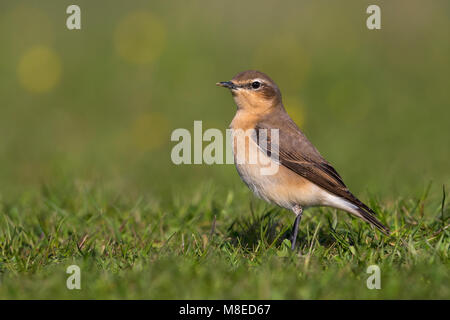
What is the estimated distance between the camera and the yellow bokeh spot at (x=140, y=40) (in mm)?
15195

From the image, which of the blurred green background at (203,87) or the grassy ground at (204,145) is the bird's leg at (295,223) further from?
the blurred green background at (203,87)

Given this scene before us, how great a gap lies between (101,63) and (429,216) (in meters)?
10.4

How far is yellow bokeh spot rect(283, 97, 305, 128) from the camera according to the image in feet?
41.9

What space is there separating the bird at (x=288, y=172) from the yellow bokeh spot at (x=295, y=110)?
203 inches

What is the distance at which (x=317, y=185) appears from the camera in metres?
7.14

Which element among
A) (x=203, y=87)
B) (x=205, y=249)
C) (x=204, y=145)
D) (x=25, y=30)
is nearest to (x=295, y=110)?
(x=204, y=145)

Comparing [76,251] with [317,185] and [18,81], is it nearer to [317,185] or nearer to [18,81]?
[317,185]

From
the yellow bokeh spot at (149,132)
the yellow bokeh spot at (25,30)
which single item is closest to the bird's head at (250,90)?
the yellow bokeh spot at (149,132)

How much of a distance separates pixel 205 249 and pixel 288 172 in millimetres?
1412

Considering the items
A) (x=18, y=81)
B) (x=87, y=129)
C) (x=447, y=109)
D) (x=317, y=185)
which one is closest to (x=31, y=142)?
(x=87, y=129)

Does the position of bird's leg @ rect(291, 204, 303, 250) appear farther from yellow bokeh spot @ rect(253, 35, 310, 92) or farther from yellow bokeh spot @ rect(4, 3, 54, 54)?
yellow bokeh spot @ rect(4, 3, 54, 54)

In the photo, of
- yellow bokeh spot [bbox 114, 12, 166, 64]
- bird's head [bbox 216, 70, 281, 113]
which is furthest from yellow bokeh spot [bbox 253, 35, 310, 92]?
bird's head [bbox 216, 70, 281, 113]

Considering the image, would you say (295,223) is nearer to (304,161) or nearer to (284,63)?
(304,161)

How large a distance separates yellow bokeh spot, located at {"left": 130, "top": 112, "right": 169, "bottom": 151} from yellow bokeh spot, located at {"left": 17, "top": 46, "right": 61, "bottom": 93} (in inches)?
100
